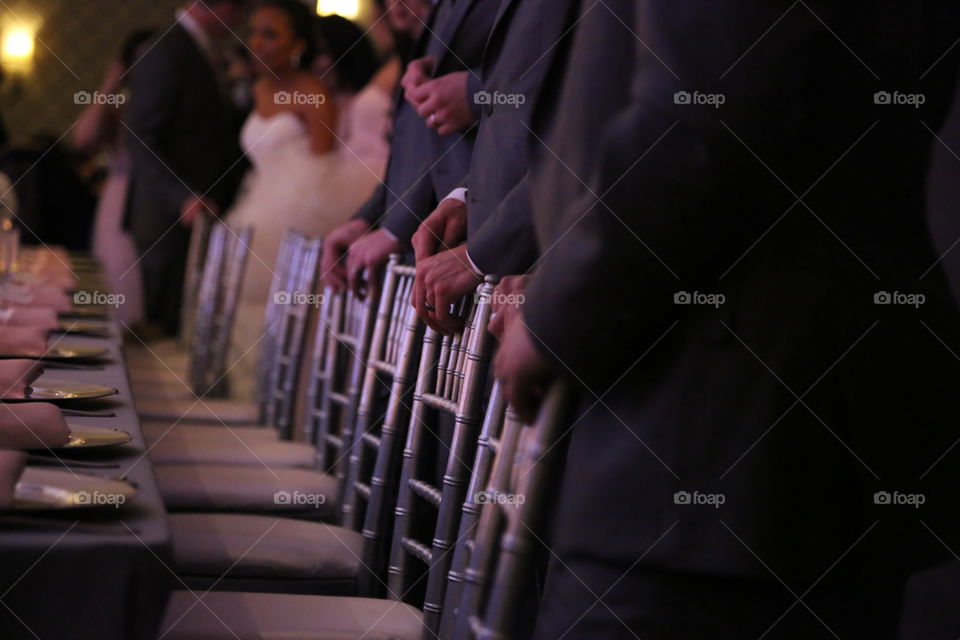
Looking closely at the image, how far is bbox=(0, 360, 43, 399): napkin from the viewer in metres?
1.33

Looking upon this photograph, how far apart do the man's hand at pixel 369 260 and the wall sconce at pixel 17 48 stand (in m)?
7.65

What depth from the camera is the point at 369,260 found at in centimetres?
228

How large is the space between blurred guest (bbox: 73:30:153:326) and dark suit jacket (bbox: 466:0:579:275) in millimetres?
4505

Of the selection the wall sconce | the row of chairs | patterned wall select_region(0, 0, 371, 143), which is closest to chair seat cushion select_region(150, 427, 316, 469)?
the row of chairs

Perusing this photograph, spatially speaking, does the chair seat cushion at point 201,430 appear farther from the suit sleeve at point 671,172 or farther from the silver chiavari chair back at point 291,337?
the suit sleeve at point 671,172

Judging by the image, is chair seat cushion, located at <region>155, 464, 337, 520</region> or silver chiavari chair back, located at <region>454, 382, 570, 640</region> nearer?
silver chiavari chair back, located at <region>454, 382, 570, 640</region>

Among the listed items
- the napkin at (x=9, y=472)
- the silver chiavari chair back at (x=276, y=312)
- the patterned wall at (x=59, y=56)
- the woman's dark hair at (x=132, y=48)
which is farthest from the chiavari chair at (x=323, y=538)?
the patterned wall at (x=59, y=56)

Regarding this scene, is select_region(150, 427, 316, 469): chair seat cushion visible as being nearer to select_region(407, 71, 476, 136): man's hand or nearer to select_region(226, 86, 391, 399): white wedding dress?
select_region(407, 71, 476, 136): man's hand

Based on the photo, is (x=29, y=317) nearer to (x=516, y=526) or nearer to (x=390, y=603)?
(x=390, y=603)

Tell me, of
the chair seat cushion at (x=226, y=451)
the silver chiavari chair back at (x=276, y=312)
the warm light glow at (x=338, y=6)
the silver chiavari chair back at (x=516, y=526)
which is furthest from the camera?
the warm light glow at (x=338, y=6)

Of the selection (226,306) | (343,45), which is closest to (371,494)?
(226,306)

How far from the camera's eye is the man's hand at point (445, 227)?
1.89 meters

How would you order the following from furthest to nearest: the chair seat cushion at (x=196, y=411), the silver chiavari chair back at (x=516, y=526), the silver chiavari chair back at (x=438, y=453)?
the chair seat cushion at (x=196, y=411)
the silver chiavari chair back at (x=438, y=453)
the silver chiavari chair back at (x=516, y=526)

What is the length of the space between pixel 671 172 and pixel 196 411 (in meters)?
2.29
